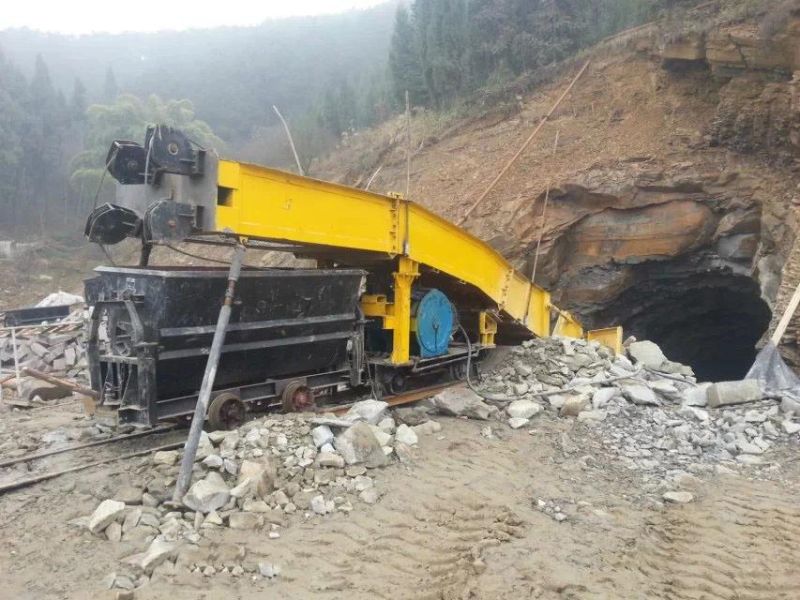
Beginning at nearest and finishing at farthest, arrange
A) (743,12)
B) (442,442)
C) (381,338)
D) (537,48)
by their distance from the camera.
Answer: (442,442) < (381,338) < (743,12) < (537,48)

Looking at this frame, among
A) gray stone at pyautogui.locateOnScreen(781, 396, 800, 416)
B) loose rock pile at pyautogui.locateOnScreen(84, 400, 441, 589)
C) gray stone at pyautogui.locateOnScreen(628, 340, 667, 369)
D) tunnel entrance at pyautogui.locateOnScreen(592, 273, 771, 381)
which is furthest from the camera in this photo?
tunnel entrance at pyautogui.locateOnScreen(592, 273, 771, 381)

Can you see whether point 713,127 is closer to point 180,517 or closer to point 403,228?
point 403,228

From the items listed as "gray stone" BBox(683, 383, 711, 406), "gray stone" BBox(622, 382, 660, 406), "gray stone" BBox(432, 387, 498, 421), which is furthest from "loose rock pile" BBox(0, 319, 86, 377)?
"gray stone" BBox(683, 383, 711, 406)

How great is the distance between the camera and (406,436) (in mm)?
5902

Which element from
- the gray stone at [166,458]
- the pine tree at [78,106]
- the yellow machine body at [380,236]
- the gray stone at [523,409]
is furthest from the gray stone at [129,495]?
the pine tree at [78,106]

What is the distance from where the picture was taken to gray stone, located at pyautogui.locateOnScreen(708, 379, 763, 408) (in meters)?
7.10

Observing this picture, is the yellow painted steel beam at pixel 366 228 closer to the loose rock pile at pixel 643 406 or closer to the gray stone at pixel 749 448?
the loose rock pile at pixel 643 406

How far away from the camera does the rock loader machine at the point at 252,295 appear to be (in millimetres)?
5242

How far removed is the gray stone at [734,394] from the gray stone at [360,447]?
155 inches

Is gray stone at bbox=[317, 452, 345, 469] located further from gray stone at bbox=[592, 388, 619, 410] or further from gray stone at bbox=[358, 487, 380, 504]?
→ gray stone at bbox=[592, 388, 619, 410]

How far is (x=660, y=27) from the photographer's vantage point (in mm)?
14914

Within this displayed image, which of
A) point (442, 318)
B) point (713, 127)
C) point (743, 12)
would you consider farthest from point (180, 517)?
point (743, 12)

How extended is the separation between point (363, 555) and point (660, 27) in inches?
569

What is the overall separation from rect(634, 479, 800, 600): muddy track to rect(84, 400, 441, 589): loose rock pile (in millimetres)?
1937
